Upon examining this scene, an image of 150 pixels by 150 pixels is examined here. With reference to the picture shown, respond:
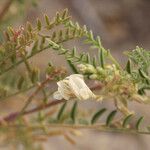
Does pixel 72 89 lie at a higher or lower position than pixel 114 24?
lower

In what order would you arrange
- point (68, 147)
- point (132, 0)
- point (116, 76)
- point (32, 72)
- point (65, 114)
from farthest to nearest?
point (132, 0), point (68, 147), point (65, 114), point (32, 72), point (116, 76)

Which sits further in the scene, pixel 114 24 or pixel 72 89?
pixel 114 24

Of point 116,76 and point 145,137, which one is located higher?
point 116,76

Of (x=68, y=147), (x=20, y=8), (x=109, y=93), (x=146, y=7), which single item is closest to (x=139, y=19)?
(x=146, y=7)

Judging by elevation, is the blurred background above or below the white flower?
above

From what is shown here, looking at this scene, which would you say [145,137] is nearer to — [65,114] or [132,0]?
[132,0]

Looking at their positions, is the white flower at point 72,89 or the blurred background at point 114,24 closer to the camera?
the white flower at point 72,89

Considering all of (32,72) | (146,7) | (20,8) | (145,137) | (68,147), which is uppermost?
(146,7)

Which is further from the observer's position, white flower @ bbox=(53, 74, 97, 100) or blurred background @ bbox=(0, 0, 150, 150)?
blurred background @ bbox=(0, 0, 150, 150)

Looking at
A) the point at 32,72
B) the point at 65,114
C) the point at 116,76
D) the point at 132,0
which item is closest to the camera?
the point at 116,76

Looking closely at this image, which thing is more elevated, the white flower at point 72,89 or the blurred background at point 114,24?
the blurred background at point 114,24

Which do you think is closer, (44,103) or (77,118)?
(44,103)
